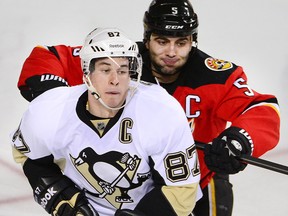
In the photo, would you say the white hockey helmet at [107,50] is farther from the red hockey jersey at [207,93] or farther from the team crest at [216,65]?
the team crest at [216,65]

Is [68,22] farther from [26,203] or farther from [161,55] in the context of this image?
[161,55]

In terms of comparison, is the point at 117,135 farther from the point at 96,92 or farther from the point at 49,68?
the point at 49,68

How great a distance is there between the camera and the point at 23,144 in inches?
90.8

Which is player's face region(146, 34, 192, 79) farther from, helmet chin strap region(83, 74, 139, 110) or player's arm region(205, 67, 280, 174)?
helmet chin strap region(83, 74, 139, 110)

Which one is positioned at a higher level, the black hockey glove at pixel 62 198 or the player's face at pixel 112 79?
the player's face at pixel 112 79

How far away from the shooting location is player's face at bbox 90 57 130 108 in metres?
2.13

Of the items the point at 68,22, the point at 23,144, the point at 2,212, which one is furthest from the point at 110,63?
the point at 68,22

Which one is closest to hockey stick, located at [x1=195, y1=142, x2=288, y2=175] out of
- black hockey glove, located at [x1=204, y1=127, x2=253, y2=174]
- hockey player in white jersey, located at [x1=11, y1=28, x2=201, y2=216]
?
black hockey glove, located at [x1=204, y1=127, x2=253, y2=174]

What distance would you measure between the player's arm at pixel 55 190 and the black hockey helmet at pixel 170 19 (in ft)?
2.02

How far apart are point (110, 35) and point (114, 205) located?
1.83 feet

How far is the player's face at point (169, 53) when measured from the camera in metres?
2.56

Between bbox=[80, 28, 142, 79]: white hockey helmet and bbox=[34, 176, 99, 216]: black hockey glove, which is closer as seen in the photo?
bbox=[80, 28, 142, 79]: white hockey helmet

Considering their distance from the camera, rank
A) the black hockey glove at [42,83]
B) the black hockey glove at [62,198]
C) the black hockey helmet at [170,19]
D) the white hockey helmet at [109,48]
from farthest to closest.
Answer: the black hockey helmet at [170,19] → the black hockey glove at [42,83] → the black hockey glove at [62,198] → the white hockey helmet at [109,48]

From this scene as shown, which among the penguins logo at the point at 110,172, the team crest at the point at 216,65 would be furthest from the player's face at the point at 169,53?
the penguins logo at the point at 110,172
